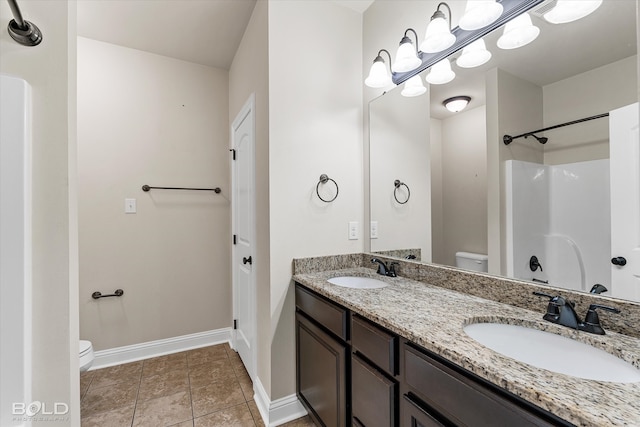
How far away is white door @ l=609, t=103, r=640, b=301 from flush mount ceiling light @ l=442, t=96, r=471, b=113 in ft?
1.88

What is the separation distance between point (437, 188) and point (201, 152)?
2.18m

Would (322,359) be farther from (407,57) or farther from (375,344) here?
(407,57)

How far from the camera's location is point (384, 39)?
5.89 feet

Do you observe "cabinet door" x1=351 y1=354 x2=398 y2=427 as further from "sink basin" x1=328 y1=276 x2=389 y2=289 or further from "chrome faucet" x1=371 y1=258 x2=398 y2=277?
"chrome faucet" x1=371 y1=258 x2=398 y2=277

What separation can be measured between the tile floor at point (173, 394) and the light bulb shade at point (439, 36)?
218 centimetres

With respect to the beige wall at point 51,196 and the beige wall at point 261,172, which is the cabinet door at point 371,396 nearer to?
the beige wall at point 261,172

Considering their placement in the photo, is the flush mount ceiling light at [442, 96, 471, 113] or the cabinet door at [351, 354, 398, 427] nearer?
the cabinet door at [351, 354, 398, 427]

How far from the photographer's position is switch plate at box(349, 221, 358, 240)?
1910 mm

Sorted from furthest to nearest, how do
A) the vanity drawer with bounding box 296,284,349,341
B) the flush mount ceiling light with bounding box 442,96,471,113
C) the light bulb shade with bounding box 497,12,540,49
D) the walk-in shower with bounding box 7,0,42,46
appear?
the flush mount ceiling light with bounding box 442,96,471,113 → the vanity drawer with bounding box 296,284,349,341 → the light bulb shade with bounding box 497,12,540,49 → the walk-in shower with bounding box 7,0,42,46

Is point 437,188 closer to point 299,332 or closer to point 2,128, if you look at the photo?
point 299,332

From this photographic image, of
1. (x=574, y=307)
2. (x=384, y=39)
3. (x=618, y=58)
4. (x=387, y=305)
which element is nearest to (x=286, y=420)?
(x=387, y=305)

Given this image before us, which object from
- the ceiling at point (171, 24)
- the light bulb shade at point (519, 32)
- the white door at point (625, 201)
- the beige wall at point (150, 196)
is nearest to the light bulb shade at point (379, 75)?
the light bulb shade at point (519, 32)

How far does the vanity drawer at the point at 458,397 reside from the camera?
624 mm

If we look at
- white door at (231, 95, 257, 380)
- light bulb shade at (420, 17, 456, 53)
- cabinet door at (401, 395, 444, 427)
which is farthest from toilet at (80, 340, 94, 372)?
light bulb shade at (420, 17, 456, 53)
